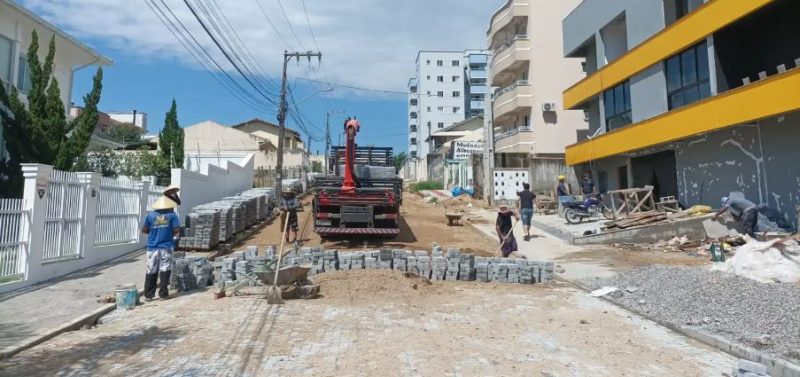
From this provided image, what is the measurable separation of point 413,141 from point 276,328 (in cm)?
8552

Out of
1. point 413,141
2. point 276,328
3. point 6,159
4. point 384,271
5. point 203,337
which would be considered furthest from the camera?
point 413,141

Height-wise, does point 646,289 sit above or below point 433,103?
below

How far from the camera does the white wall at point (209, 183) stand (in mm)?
15305

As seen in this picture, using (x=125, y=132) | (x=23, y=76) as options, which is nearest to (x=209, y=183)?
(x=23, y=76)

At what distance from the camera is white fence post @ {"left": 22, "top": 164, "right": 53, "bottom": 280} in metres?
8.46

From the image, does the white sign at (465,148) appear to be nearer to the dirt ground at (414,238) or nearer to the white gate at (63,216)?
the dirt ground at (414,238)

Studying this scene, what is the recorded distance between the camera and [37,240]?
28.3 feet

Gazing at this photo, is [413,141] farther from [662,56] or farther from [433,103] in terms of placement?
[662,56]

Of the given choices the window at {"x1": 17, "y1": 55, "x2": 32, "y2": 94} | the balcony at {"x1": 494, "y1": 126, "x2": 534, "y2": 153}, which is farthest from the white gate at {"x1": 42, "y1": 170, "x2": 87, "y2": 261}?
the balcony at {"x1": 494, "y1": 126, "x2": 534, "y2": 153}

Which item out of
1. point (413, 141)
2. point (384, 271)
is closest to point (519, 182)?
point (384, 271)

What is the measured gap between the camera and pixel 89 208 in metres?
10.6

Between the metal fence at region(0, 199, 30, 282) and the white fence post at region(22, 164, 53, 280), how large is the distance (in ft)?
0.23

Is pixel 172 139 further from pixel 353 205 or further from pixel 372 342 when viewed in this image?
pixel 372 342

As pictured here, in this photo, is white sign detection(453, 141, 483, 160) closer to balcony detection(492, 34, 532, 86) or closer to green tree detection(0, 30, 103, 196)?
balcony detection(492, 34, 532, 86)
